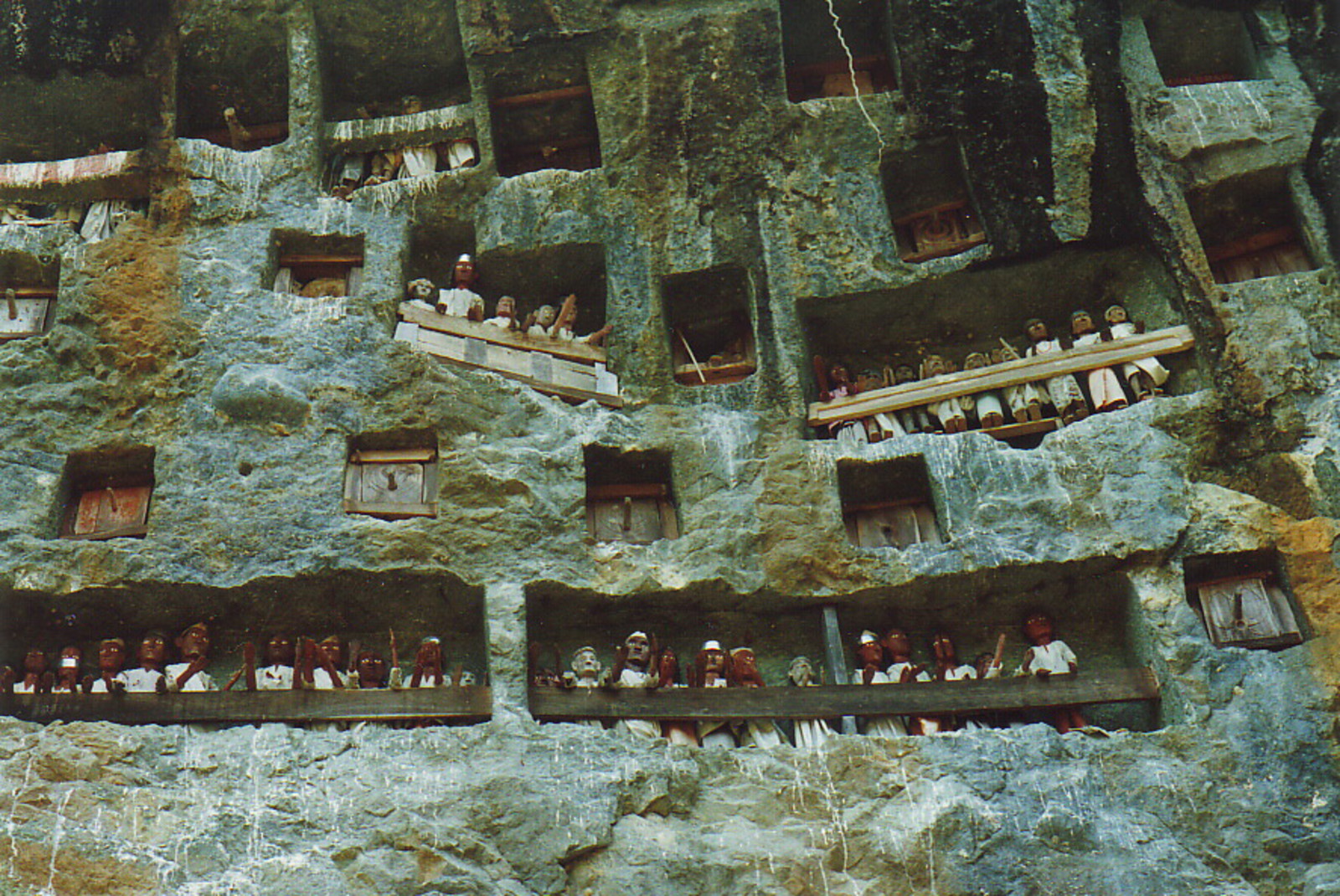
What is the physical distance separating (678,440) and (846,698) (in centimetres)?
308

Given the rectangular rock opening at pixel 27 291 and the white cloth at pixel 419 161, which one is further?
the white cloth at pixel 419 161

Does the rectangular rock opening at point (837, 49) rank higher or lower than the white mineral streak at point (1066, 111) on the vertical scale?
higher

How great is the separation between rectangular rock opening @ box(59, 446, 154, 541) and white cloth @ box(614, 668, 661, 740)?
4.60 meters

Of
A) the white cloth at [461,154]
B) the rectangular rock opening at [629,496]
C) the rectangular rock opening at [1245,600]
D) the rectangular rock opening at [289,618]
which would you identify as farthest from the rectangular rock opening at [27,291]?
the rectangular rock opening at [1245,600]

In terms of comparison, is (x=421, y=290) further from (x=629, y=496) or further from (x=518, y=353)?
(x=629, y=496)

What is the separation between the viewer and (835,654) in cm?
1279

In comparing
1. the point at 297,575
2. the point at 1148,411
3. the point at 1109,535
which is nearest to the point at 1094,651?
the point at 1109,535

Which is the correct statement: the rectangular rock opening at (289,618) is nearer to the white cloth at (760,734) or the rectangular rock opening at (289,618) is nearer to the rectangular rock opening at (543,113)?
the white cloth at (760,734)

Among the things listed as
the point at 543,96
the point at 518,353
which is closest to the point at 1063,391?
the point at 518,353

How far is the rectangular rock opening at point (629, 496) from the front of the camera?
1395 centimetres

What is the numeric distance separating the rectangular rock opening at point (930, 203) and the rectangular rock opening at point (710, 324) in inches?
76.2

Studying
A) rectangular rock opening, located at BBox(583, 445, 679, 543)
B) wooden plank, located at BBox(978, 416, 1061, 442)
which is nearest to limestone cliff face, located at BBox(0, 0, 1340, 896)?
rectangular rock opening, located at BBox(583, 445, 679, 543)

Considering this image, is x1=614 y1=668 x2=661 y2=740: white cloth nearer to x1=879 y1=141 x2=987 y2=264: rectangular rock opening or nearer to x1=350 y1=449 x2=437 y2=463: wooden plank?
x1=350 y1=449 x2=437 y2=463: wooden plank

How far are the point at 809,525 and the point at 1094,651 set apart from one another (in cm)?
280
